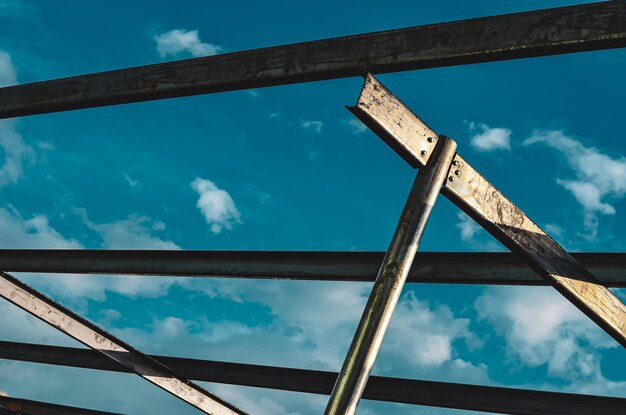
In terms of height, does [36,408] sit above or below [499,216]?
below

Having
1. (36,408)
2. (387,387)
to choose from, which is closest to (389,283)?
(387,387)

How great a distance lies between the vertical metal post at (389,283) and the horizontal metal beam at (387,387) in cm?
405

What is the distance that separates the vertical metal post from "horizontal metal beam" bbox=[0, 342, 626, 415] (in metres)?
4.05

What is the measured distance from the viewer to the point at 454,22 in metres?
3.89

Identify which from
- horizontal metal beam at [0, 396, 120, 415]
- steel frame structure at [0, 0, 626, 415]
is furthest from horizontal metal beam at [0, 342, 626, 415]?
horizontal metal beam at [0, 396, 120, 415]

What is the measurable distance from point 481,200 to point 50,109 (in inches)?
123

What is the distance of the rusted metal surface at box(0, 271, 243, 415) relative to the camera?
8625 millimetres

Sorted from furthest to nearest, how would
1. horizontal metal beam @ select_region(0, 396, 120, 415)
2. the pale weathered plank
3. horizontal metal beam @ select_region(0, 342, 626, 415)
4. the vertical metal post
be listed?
1. horizontal metal beam @ select_region(0, 396, 120, 415)
2. horizontal metal beam @ select_region(0, 342, 626, 415)
3. the pale weathered plank
4. the vertical metal post

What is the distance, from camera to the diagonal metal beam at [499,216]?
386 centimetres

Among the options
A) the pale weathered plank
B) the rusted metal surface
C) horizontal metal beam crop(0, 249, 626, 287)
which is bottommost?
the rusted metal surface

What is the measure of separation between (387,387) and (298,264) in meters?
2.10

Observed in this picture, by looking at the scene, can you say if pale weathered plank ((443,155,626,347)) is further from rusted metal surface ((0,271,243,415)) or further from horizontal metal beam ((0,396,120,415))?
horizontal metal beam ((0,396,120,415))

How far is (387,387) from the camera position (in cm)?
806

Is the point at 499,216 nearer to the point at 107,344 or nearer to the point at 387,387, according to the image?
the point at 387,387
